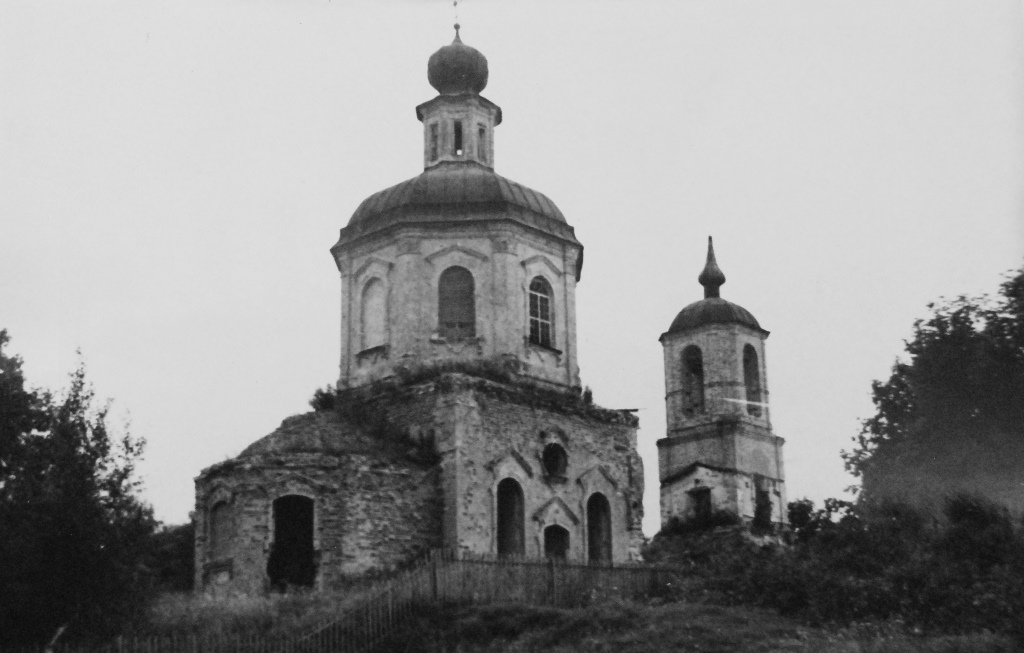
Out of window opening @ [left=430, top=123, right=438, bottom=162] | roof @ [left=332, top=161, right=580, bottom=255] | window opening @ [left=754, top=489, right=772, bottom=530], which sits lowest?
window opening @ [left=754, top=489, right=772, bottom=530]

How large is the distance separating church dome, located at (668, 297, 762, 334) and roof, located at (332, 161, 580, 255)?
43.6ft

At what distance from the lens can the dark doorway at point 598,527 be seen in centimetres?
2589

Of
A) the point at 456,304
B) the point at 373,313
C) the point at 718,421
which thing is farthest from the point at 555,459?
the point at 718,421

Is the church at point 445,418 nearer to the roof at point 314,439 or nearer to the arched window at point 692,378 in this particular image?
the roof at point 314,439

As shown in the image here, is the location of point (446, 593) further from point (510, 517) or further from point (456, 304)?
point (456, 304)

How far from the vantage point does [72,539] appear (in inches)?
651

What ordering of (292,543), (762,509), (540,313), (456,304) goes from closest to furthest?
(292,543), (456,304), (540,313), (762,509)

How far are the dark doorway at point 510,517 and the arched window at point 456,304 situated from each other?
2.91 metres

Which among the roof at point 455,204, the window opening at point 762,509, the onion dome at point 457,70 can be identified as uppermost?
the onion dome at point 457,70

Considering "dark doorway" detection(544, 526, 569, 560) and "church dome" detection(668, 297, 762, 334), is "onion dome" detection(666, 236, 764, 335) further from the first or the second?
"dark doorway" detection(544, 526, 569, 560)

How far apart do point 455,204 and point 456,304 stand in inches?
73.9

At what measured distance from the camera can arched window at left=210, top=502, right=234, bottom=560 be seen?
23.1m

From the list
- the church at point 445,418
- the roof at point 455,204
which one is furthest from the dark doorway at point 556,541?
the roof at point 455,204

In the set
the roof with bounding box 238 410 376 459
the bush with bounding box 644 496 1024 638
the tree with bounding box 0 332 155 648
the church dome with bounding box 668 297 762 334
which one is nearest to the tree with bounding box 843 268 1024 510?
the bush with bounding box 644 496 1024 638
